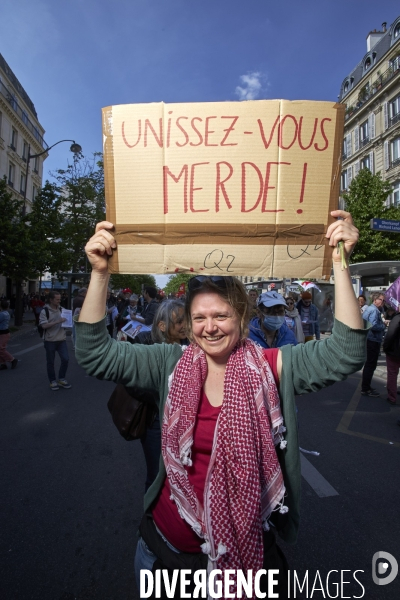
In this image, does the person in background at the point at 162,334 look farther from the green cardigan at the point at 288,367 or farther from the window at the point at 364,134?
the window at the point at 364,134

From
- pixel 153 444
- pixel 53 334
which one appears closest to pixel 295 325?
pixel 53 334

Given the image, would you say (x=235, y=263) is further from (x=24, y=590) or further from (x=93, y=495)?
(x=93, y=495)

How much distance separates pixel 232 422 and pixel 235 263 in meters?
0.65

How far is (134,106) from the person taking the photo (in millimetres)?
1564

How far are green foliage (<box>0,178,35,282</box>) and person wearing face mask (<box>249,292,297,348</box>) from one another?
1564 cm

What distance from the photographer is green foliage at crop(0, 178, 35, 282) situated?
16812 millimetres

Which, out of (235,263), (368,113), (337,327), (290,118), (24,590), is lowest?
(24,590)

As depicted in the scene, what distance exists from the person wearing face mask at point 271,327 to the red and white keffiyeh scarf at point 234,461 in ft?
→ 6.78

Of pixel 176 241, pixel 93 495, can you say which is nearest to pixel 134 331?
pixel 93 495

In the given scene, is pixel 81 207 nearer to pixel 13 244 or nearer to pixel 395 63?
pixel 13 244

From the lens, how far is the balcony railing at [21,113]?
32134 mm

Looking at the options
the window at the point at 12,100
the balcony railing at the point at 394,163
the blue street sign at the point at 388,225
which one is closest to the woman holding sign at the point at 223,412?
the blue street sign at the point at 388,225

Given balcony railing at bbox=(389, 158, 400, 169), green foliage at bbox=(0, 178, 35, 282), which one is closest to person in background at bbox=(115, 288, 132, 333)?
green foliage at bbox=(0, 178, 35, 282)

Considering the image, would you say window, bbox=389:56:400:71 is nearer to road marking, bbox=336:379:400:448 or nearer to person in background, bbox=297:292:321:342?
person in background, bbox=297:292:321:342
